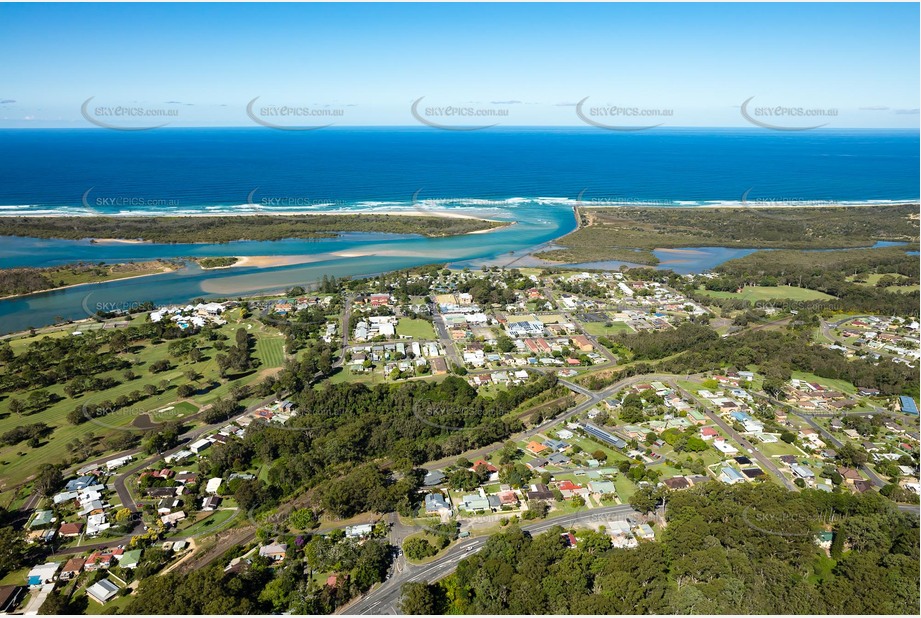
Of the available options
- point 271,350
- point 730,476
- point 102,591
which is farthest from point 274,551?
point 271,350

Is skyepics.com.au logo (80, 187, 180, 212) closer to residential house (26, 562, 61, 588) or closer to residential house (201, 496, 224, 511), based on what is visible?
residential house (201, 496, 224, 511)

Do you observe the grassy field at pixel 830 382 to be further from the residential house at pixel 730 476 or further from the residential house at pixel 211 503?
the residential house at pixel 211 503

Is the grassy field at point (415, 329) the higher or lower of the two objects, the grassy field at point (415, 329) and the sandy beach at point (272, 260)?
the lower

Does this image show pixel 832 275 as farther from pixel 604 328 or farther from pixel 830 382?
pixel 604 328

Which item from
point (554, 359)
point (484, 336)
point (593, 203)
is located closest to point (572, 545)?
point (554, 359)

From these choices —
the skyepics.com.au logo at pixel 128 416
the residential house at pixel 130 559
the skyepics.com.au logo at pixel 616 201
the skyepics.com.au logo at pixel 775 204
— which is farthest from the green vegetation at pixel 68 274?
the skyepics.com.au logo at pixel 775 204

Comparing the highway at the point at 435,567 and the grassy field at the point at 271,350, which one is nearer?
the highway at the point at 435,567

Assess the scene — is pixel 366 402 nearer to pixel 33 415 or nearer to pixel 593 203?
pixel 33 415
